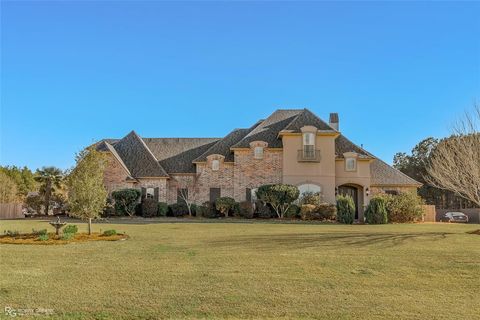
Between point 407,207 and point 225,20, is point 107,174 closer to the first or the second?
point 225,20

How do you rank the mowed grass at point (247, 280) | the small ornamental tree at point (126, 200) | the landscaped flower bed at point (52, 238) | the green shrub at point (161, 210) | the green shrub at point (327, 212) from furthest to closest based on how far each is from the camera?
the green shrub at point (161, 210) → the small ornamental tree at point (126, 200) → the green shrub at point (327, 212) → the landscaped flower bed at point (52, 238) → the mowed grass at point (247, 280)

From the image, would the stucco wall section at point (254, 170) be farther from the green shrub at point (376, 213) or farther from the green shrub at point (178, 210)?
the green shrub at point (376, 213)

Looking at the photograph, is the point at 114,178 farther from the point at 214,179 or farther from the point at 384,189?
the point at 384,189

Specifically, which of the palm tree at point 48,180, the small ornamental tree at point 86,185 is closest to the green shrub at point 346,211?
the small ornamental tree at point 86,185

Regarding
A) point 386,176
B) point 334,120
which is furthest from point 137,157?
point 386,176

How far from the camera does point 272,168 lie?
104ft

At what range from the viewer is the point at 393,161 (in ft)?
207

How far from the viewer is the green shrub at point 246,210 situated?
93.6 feet

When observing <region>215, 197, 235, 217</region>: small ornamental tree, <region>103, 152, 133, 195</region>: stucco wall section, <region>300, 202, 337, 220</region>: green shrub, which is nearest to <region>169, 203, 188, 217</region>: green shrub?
<region>215, 197, 235, 217</region>: small ornamental tree

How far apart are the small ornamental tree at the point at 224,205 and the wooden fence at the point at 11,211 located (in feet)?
58.5

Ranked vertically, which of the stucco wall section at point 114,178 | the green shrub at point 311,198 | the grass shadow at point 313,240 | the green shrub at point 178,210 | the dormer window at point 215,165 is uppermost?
the dormer window at point 215,165

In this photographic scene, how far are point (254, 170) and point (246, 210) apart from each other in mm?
4224

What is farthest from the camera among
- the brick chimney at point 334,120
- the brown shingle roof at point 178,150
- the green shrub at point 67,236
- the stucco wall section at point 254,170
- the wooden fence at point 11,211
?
the brick chimney at point 334,120

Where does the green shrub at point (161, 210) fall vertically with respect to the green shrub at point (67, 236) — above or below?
above
